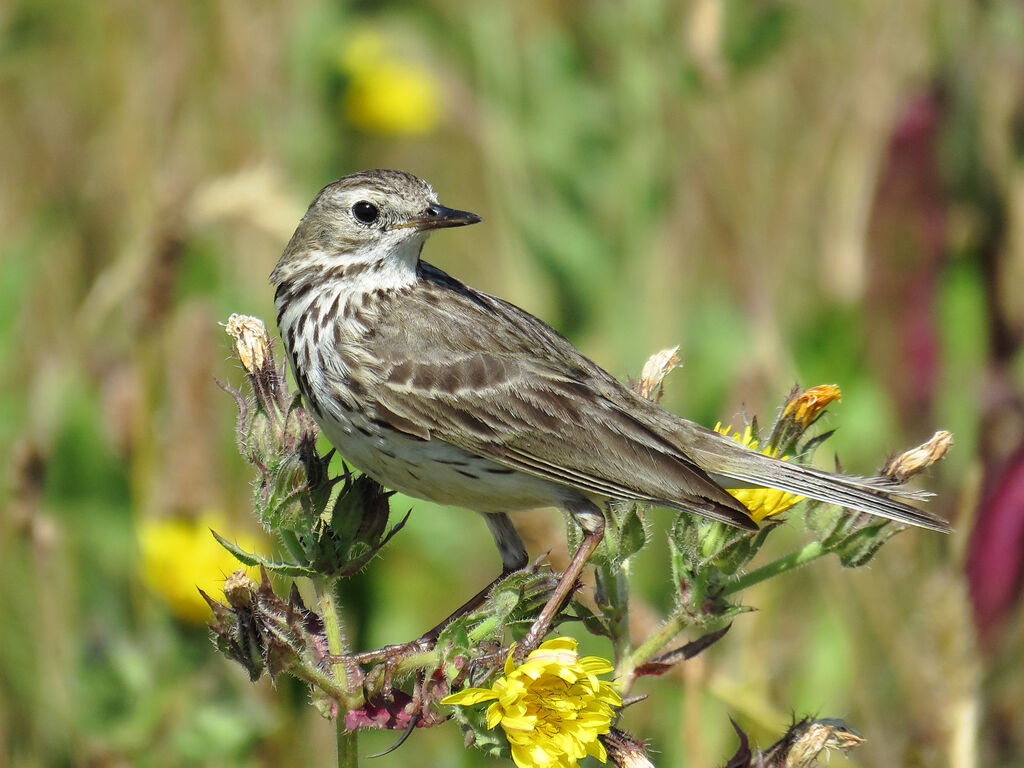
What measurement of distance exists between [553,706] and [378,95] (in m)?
5.74

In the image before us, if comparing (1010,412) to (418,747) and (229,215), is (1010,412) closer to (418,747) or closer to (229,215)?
(418,747)

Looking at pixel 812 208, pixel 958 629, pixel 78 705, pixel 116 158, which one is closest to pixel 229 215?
pixel 78 705

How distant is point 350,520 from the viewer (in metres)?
3.30

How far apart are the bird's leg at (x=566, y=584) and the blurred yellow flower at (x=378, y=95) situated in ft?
16.4

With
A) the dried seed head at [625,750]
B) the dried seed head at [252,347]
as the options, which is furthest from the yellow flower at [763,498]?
the dried seed head at [252,347]

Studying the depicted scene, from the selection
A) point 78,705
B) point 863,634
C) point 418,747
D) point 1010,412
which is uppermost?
point 1010,412

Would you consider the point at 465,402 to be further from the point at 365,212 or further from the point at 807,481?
the point at 807,481

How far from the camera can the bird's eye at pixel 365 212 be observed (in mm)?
4543

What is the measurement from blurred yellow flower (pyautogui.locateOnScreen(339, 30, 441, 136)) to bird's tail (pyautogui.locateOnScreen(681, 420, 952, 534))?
14.7 ft

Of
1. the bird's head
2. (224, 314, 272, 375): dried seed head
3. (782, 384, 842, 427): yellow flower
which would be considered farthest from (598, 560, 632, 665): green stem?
the bird's head

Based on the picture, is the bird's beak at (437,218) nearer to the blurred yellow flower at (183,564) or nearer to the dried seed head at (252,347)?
the dried seed head at (252,347)

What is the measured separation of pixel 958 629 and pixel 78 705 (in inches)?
131

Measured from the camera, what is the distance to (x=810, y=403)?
11.5 ft

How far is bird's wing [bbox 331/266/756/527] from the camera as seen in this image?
3.90 m
